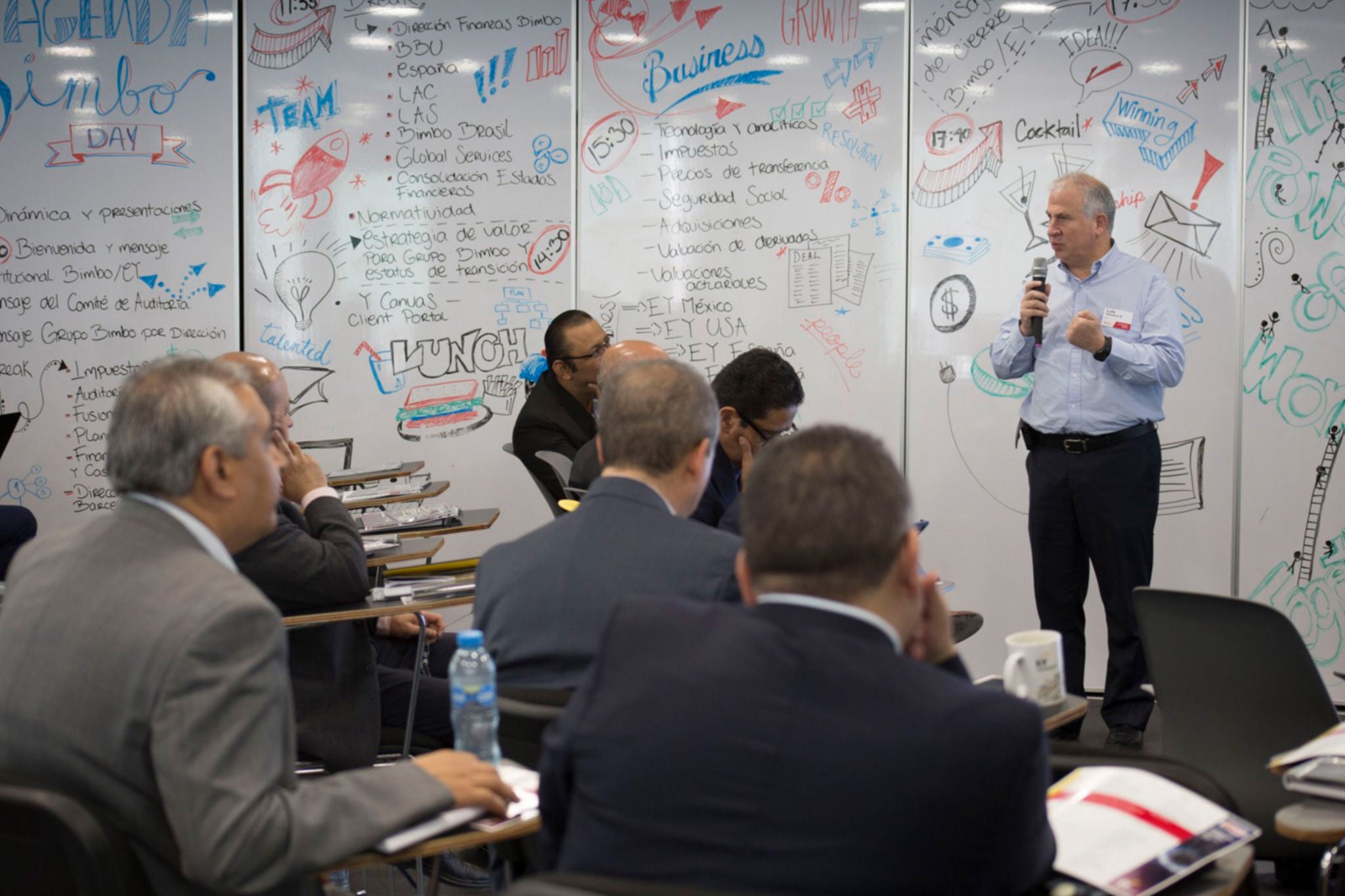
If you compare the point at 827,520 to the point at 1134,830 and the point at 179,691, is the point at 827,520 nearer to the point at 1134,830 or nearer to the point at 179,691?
the point at 1134,830

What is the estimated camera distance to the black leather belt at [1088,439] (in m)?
4.68

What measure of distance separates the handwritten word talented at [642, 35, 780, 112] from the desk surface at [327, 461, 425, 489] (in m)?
2.05

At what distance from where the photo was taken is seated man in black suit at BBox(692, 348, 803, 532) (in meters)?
3.66

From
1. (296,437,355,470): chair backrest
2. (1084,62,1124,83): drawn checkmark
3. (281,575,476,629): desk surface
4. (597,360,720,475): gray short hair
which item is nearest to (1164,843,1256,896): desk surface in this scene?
(597,360,720,475): gray short hair

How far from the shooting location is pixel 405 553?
3.83 metres

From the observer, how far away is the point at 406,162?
6090mm

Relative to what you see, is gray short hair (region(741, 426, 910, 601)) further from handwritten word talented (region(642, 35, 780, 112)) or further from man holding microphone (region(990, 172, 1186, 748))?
handwritten word talented (region(642, 35, 780, 112))

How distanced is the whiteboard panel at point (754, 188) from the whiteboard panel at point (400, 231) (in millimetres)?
395

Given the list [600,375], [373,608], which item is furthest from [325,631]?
[600,375]

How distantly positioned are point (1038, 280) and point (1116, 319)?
13.1 inches

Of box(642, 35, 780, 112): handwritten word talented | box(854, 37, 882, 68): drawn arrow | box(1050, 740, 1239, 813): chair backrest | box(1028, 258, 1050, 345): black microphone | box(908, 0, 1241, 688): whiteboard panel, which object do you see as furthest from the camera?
box(642, 35, 780, 112): handwritten word talented

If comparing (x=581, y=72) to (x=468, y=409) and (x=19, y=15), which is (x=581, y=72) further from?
(x=19, y=15)

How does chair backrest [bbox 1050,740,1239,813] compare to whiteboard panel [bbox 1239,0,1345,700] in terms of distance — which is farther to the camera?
whiteboard panel [bbox 1239,0,1345,700]

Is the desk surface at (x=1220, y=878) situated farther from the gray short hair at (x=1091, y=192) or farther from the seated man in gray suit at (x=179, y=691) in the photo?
the gray short hair at (x=1091, y=192)
